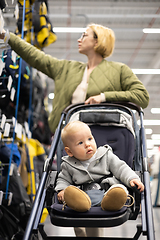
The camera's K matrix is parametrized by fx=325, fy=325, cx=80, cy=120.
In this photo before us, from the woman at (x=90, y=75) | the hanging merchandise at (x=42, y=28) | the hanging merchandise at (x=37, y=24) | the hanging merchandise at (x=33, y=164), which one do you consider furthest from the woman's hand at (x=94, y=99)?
the hanging merchandise at (x=42, y=28)

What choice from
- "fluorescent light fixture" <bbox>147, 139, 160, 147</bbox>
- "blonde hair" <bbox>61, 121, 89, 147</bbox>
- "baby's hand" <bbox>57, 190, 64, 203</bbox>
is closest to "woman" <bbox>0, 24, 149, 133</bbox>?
"blonde hair" <bbox>61, 121, 89, 147</bbox>

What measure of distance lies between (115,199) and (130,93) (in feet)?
2.95

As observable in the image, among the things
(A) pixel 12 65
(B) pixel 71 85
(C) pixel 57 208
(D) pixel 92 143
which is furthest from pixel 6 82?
(C) pixel 57 208

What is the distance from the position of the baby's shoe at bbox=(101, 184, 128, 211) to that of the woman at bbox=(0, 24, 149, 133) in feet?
2.77

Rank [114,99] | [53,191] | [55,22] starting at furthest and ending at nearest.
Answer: [55,22], [114,99], [53,191]

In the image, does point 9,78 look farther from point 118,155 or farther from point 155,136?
point 155,136

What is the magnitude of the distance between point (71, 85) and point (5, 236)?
1.14 metres

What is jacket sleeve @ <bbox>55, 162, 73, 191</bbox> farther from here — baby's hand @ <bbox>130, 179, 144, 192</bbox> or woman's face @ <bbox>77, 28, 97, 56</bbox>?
woman's face @ <bbox>77, 28, 97, 56</bbox>

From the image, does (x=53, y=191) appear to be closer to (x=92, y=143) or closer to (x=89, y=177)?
(x=89, y=177)

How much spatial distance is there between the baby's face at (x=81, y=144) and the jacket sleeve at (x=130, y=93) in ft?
1.59

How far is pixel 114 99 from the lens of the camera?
2.01m

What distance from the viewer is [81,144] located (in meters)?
1.59

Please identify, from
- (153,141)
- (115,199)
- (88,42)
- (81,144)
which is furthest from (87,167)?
(153,141)

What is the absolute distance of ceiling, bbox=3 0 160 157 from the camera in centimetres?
620
